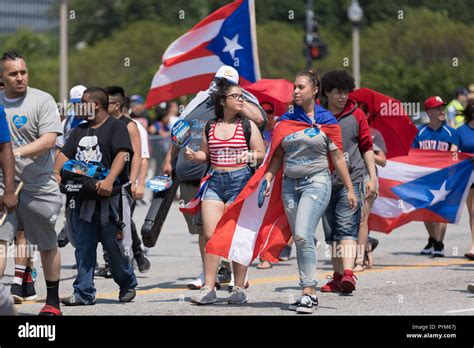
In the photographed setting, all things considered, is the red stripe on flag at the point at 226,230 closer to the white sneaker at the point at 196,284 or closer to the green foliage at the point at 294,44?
the white sneaker at the point at 196,284

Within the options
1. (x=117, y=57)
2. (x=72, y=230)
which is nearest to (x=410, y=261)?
(x=72, y=230)

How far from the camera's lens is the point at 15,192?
8.50 metres

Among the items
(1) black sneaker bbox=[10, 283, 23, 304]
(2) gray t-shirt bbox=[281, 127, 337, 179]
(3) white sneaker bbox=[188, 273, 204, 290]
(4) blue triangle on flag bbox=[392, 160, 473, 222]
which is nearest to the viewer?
(2) gray t-shirt bbox=[281, 127, 337, 179]

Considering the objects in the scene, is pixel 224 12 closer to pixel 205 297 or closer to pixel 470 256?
pixel 470 256

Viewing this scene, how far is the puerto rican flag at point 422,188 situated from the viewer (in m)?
14.0

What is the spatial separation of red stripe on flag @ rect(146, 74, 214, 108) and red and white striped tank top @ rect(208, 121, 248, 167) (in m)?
4.07

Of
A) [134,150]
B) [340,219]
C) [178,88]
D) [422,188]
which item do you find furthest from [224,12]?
[340,219]

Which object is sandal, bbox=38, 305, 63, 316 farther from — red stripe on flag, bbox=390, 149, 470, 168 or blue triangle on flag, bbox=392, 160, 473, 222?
red stripe on flag, bbox=390, 149, 470, 168

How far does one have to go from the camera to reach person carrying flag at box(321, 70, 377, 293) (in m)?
10.6

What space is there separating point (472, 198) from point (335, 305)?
4.71 metres

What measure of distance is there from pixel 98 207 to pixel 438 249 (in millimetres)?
5306

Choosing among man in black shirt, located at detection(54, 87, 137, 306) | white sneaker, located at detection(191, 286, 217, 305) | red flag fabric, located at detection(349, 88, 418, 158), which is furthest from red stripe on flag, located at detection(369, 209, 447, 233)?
man in black shirt, located at detection(54, 87, 137, 306)

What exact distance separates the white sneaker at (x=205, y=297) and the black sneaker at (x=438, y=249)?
15.4 feet
